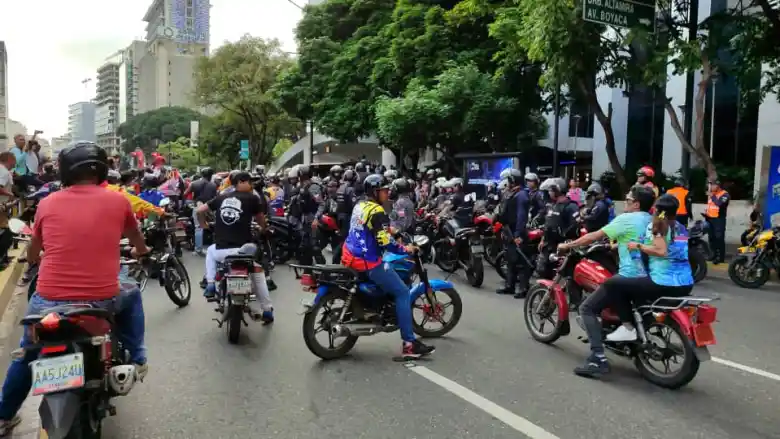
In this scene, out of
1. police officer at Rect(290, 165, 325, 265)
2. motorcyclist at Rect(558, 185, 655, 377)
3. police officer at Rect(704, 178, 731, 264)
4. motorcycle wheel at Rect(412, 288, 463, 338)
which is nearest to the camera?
motorcyclist at Rect(558, 185, 655, 377)

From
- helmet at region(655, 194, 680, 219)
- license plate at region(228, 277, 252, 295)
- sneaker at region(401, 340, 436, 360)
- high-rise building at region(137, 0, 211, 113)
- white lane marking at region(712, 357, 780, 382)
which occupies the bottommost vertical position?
white lane marking at region(712, 357, 780, 382)

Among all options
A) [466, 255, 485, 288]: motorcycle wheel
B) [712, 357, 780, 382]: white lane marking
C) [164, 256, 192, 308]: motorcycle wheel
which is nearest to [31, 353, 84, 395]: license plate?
[164, 256, 192, 308]: motorcycle wheel

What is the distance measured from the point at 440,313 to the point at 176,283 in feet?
11.9

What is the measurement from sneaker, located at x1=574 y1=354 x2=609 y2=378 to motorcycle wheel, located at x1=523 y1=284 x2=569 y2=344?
853 mm

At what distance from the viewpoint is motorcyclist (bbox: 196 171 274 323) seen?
7.06 m

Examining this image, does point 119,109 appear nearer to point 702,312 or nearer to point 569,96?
point 569,96

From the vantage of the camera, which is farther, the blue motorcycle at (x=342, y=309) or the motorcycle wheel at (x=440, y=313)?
the motorcycle wheel at (x=440, y=313)

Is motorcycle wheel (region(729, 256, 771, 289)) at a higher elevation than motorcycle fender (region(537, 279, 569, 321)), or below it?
below

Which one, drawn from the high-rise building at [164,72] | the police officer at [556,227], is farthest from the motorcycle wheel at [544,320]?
the high-rise building at [164,72]

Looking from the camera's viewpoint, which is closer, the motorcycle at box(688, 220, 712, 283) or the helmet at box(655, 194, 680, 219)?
the helmet at box(655, 194, 680, 219)

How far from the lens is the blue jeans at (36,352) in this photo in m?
3.62

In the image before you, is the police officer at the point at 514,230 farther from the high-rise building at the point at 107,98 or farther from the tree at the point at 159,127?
the high-rise building at the point at 107,98

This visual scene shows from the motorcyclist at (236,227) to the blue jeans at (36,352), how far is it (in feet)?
9.06

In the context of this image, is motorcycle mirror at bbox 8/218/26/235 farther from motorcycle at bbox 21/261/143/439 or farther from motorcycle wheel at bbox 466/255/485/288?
motorcycle wheel at bbox 466/255/485/288
